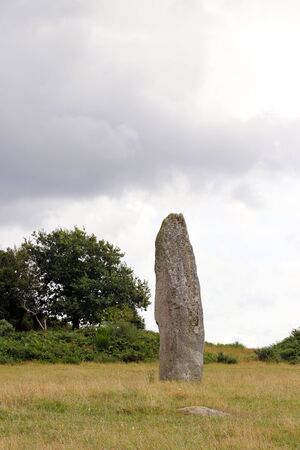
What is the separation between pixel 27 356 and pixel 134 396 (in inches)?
805

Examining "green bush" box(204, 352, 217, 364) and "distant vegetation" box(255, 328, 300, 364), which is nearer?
"green bush" box(204, 352, 217, 364)

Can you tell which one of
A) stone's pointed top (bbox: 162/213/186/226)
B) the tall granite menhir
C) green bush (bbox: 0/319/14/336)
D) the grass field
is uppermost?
stone's pointed top (bbox: 162/213/186/226)

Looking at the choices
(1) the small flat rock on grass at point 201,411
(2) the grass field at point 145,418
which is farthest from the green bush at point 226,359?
(1) the small flat rock on grass at point 201,411

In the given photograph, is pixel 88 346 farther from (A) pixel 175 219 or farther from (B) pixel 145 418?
(B) pixel 145 418

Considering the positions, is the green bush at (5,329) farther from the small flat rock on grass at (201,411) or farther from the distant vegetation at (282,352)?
the small flat rock on grass at (201,411)

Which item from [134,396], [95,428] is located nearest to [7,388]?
[134,396]

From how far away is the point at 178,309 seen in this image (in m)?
23.1

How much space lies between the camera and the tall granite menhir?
75.5 ft

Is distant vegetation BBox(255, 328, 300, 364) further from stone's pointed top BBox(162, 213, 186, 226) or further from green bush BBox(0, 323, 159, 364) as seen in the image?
stone's pointed top BBox(162, 213, 186, 226)

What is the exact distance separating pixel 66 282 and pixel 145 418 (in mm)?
46772

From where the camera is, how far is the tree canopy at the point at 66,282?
58094mm

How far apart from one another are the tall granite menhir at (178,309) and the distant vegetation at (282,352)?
58.5ft

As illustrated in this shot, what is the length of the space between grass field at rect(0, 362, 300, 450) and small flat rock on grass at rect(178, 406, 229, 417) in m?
0.22

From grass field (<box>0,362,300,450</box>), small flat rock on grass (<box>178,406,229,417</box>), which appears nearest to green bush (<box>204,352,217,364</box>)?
grass field (<box>0,362,300,450</box>)
